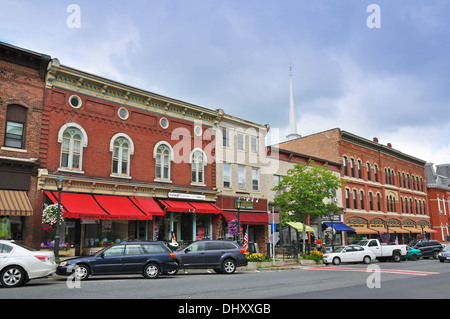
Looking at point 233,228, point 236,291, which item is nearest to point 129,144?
point 233,228

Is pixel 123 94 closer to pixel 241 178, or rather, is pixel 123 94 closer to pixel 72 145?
pixel 72 145

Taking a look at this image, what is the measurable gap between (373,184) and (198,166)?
27.5 metres

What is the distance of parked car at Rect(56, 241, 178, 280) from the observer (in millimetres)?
14781

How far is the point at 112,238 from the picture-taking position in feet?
79.6

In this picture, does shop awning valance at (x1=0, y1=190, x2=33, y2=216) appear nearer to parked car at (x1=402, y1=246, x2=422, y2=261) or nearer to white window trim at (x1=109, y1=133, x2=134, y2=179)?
white window trim at (x1=109, y1=133, x2=134, y2=179)

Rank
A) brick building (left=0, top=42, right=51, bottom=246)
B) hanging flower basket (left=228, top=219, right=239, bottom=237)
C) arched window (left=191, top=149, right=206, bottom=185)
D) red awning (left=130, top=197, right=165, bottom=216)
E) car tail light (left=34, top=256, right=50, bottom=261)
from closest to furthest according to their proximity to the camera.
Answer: car tail light (left=34, top=256, right=50, bottom=261), brick building (left=0, top=42, right=51, bottom=246), red awning (left=130, top=197, right=165, bottom=216), hanging flower basket (left=228, top=219, right=239, bottom=237), arched window (left=191, top=149, right=206, bottom=185)

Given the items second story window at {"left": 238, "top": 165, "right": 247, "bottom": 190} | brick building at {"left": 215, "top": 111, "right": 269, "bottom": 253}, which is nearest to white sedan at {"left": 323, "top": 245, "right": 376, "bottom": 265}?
brick building at {"left": 215, "top": 111, "right": 269, "bottom": 253}

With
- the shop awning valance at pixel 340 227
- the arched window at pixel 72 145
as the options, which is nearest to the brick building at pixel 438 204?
the shop awning valance at pixel 340 227

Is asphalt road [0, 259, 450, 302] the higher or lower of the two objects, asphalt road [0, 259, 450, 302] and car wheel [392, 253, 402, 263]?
the higher

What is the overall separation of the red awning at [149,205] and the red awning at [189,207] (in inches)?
27.7

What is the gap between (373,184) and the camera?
47812 millimetres

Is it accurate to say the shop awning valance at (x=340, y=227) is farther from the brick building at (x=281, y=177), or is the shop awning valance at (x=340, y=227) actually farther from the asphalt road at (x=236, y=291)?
the asphalt road at (x=236, y=291)

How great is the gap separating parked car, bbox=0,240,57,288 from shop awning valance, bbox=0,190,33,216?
281 inches
